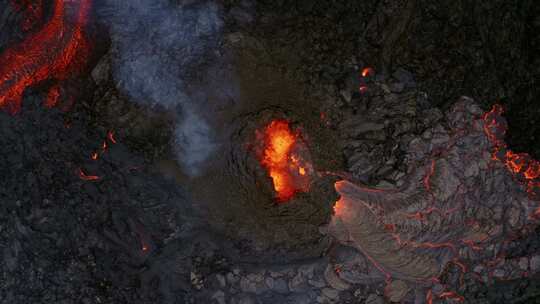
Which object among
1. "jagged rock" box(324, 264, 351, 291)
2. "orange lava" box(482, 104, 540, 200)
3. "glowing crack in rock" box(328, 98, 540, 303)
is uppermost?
"orange lava" box(482, 104, 540, 200)

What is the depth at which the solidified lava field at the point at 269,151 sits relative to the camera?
93.4 inches

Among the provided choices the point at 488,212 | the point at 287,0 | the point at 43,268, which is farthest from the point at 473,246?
the point at 43,268

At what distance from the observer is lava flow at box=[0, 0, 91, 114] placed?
2.51 meters

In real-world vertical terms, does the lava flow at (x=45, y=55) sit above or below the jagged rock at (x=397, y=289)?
above

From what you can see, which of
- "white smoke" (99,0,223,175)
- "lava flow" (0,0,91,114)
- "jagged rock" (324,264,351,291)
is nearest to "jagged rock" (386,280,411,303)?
"jagged rock" (324,264,351,291)

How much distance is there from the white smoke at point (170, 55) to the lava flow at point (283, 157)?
290 mm

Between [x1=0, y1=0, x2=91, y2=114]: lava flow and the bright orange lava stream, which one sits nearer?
the bright orange lava stream

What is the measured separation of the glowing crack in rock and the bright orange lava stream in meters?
0.23

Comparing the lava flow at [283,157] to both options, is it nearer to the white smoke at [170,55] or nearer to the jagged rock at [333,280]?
the white smoke at [170,55]

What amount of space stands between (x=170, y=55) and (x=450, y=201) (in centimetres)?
161

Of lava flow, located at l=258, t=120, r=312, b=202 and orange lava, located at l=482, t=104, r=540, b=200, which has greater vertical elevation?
orange lava, located at l=482, t=104, r=540, b=200

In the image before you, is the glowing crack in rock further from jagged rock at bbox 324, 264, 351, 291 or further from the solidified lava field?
jagged rock at bbox 324, 264, 351, 291

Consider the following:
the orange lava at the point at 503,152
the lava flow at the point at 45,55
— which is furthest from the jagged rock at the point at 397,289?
the lava flow at the point at 45,55

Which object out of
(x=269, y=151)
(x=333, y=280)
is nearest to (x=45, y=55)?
(x=269, y=151)
